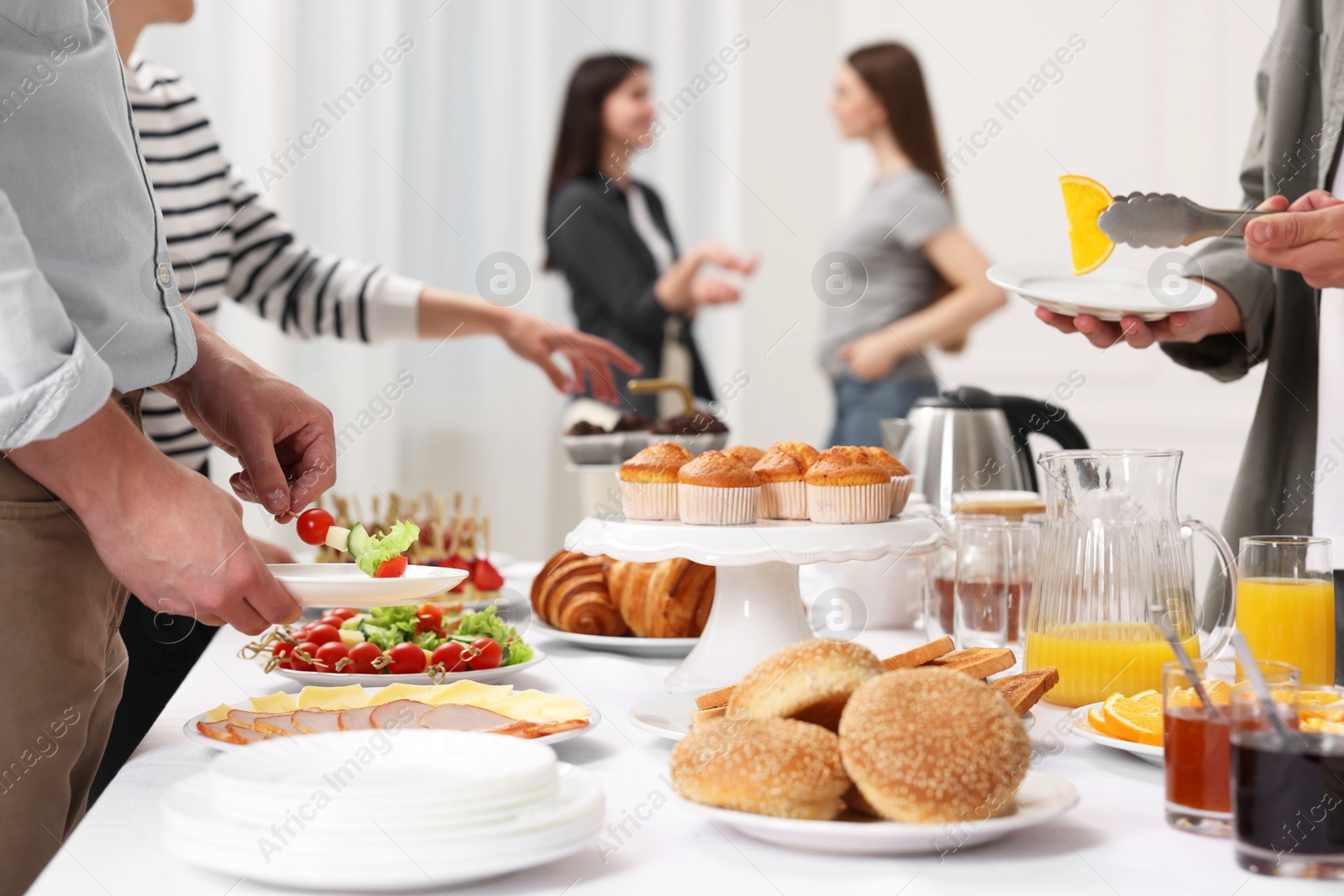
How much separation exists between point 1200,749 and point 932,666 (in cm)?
19

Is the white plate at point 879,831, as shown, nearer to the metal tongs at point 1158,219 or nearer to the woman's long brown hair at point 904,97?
the metal tongs at point 1158,219

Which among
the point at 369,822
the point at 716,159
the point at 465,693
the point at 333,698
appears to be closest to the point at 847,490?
the point at 465,693

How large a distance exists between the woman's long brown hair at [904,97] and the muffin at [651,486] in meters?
2.68

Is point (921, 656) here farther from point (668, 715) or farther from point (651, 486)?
point (651, 486)

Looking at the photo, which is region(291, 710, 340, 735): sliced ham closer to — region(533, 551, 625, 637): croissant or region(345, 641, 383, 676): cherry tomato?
region(345, 641, 383, 676): cherry tomato

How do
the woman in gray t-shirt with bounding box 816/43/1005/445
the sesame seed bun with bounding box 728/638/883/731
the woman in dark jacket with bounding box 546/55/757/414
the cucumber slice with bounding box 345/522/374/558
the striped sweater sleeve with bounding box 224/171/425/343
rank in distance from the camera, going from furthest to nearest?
the woman in dark jacket with bounding box 546/55/757/414 < the woman in gray t-shirt with bounding box 816/43/1005/445 < the striped sweater sleeve with bounding box 224/171/425/343 < the cucumber slice with bounding box 345/522/374/558 < the sesame seed bun with bounding box 728/638/883/731

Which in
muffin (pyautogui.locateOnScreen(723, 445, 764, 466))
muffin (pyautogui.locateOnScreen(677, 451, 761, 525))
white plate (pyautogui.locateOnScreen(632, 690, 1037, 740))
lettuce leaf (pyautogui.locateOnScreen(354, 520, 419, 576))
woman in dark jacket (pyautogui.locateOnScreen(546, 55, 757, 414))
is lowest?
white plate (pyautogui.locateOnScreen(632, 690, 1037, 740))

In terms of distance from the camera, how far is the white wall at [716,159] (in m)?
3.64

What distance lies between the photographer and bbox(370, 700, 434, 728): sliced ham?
85 centimetres

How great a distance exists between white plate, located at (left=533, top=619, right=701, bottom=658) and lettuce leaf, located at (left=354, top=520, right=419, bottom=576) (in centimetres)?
35

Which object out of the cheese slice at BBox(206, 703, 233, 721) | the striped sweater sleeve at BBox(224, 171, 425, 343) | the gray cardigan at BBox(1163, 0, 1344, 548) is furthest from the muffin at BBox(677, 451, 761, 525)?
the striped sweater sleeve at BBox(224, 171, 425, 343)

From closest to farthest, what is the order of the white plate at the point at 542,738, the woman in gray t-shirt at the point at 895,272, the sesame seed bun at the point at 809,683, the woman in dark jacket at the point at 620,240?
the sesame seed bun at the point at 809,683, the white plate at the point at 542,738, the woman in gray t-shirt at the point at 895,272, the woman in dark jacket at the point at 620,240

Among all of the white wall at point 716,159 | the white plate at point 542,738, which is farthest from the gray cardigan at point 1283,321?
the white wall at point 716,159

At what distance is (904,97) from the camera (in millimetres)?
3678
